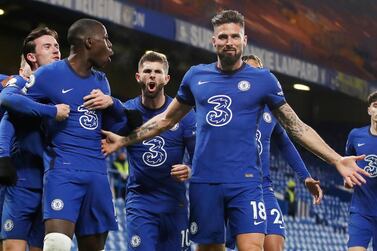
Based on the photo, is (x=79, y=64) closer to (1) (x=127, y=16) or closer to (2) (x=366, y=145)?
(2) (x=366, y=145)

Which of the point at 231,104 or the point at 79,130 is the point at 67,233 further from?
the point at 231,104

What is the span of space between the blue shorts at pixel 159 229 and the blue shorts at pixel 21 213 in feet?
3.18

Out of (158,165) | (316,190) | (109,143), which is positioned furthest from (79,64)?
(316,190)

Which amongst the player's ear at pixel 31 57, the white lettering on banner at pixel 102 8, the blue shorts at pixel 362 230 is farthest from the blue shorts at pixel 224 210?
the white lettering on banner at pixel 102 8

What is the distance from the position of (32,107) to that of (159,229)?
1.91m

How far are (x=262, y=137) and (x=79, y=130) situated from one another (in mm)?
2321

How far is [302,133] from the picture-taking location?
578cm

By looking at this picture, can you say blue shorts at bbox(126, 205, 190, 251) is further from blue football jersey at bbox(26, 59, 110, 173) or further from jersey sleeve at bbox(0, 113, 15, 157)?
jersey sleeve at bbox(0, 113, 15, 157)

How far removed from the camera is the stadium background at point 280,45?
16922 millimetres

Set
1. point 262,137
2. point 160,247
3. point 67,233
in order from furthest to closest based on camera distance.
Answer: point 262,137 → point 160,247 → point 67,233

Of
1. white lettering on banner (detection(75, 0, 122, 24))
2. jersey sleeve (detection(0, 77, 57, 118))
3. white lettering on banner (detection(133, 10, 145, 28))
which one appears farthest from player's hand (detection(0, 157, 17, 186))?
white lettering on banner (detection(133, 10, 145, 28))

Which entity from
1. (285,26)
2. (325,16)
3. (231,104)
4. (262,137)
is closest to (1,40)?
(285,26)

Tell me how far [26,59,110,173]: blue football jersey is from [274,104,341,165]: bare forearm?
1347mm

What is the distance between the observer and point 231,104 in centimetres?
577
